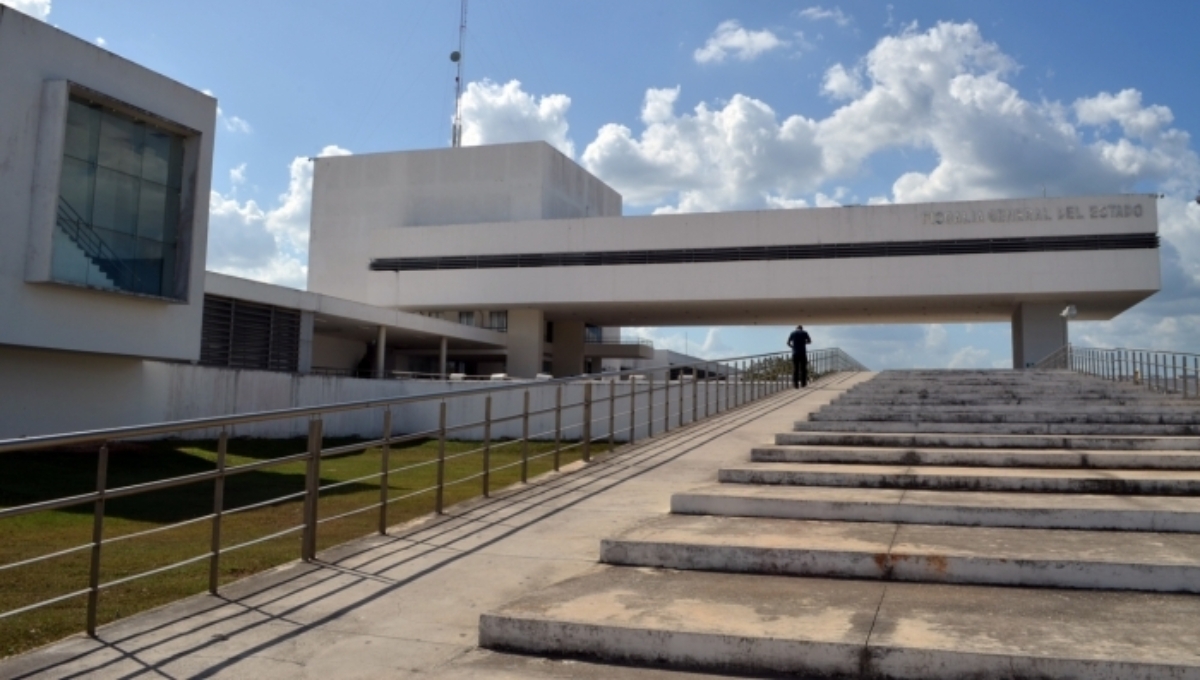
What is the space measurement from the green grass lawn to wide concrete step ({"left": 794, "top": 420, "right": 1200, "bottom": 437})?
4685 millimetres

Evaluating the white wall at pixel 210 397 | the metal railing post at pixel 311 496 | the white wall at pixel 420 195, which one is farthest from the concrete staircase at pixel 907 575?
the white wall at pixel 420 195

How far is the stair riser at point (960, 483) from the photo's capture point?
Result: 25.5 feet

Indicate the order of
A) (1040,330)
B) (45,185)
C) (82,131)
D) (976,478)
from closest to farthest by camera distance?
(976,478) < (45,185) < (82,131) < (1040,330)

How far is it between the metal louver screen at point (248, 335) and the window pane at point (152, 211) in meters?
8.80

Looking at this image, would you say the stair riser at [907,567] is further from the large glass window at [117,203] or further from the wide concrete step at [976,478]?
the large glass window at [117,203]

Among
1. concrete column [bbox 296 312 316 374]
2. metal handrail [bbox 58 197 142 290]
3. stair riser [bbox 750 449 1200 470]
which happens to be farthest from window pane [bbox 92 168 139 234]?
stair riser [bbox 750 449 1200 470]

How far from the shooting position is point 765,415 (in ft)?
53.0

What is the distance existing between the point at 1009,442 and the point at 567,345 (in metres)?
45.0

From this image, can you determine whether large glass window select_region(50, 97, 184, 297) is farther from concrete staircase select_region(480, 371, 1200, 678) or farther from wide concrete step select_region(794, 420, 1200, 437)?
concrete staircase select_region(480, 371, 1200, 678)

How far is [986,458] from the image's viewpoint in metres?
9.45

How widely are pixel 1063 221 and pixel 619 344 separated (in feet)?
92.6

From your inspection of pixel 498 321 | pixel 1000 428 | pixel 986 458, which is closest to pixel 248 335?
pixel 498 321

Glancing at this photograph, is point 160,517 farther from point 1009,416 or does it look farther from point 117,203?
point 1009,416

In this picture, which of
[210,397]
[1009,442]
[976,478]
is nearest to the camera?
[976,478]
